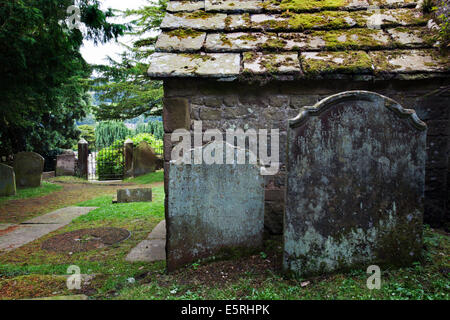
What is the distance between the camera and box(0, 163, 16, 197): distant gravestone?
27.6ft

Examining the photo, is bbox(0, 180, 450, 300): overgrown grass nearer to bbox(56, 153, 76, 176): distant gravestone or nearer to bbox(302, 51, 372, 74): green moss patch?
bbox(302, 51, 372, 74): green moss patch

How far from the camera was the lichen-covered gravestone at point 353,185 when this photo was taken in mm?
2686

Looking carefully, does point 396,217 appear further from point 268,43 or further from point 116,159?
point 116,159

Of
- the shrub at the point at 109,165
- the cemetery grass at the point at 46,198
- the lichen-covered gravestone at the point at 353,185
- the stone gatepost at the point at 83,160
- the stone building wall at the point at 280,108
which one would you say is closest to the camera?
the lichen-covered gravestone at the point at 353,185

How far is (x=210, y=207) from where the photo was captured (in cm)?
307

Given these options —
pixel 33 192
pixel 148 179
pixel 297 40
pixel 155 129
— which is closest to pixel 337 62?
pixel 297 40

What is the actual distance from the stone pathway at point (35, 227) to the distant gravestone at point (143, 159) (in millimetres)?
6109

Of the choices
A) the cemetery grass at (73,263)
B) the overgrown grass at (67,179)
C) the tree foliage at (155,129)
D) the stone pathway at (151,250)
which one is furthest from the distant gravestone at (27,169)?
the tree foliage at (155,129)

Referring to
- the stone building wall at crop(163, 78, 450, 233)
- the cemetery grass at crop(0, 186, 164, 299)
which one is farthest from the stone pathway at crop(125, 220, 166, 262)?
the stone building wall at crop(163, 78, 450, 233)

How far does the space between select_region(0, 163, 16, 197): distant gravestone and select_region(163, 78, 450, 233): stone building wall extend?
7.41 metres

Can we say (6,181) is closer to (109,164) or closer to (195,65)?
(109,164)

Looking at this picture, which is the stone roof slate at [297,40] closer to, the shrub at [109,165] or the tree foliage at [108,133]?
the shrub at [109,165]

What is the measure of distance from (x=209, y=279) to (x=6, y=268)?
2.50 metres

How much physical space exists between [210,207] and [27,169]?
946 cm
